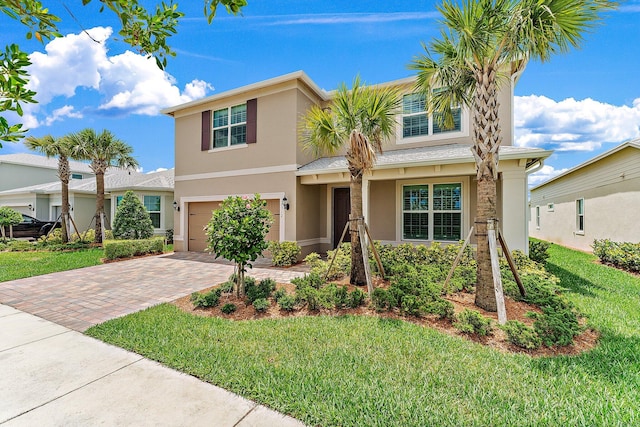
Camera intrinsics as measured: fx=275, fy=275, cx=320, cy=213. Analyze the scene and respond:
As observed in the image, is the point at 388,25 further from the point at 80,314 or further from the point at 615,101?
the point at 80,314

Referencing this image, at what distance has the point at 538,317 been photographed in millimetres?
3926

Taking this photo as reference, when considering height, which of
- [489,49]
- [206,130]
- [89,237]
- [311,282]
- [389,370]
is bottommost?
[389,370]

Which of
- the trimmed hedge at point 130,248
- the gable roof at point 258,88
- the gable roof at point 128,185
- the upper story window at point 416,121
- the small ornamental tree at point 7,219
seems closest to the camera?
the upper story window at point 416,121

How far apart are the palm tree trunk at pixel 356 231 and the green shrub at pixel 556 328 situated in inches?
120

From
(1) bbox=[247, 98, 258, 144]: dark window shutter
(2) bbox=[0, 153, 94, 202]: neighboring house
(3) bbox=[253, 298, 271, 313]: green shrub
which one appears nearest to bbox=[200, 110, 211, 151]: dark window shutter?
(1) bbox=[247, 98, 258, 144]: dark window shutter

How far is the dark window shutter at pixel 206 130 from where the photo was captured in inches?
458

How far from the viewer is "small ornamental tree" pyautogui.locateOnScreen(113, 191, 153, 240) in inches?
505

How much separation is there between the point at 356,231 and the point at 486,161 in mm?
2728

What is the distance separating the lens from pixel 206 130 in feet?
38.4

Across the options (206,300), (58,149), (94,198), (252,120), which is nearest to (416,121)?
(252,120)

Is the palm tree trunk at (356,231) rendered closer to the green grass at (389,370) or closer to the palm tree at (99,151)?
the green grass at (389,370)

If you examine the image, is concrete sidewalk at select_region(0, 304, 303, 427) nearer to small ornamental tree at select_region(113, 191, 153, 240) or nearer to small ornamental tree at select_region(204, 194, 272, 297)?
small ornamental tree at select_region(204, 194, 272, 297)

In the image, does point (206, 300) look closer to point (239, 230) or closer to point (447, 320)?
point (239, 230)

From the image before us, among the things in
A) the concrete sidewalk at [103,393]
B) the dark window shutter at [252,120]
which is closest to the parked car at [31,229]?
the dark window shutter at [252,120]
